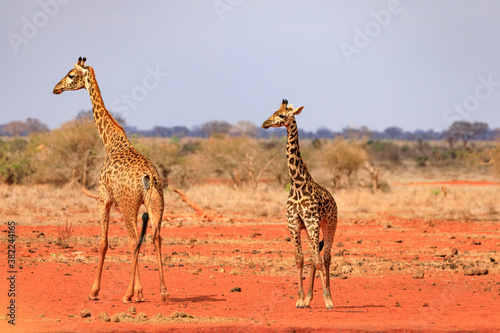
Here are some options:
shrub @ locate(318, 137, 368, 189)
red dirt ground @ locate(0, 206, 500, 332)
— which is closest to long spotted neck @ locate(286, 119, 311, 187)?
red dirt ground @ locate(0, 206, 500, 332)

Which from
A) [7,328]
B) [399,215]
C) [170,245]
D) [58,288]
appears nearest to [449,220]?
[399,215]

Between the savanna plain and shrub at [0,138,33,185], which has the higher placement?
shrub at [0,138,33,185]

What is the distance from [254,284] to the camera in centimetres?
1127

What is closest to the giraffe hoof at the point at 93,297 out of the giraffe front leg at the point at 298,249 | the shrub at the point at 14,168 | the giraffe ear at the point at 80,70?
the giraffe front leg at the point at 298,249

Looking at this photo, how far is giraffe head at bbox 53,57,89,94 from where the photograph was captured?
1054 centimetres

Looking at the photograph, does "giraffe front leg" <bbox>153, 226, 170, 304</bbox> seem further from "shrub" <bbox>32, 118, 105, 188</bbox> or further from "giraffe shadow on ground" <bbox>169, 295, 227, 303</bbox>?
"shrub" <bbox>32, 118, 105, 188</bbox>

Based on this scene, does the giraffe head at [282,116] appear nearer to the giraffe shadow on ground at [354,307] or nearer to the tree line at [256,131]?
the giraffe shadow on ground at [354,307]

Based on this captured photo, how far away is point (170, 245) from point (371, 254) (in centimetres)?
462

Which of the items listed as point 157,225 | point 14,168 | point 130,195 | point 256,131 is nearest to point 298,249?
point 157,225

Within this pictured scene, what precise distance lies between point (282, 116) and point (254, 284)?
135 inches

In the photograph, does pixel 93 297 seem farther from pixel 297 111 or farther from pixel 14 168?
pixel 14 168

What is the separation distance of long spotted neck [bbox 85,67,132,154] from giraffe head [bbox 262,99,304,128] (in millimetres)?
2307

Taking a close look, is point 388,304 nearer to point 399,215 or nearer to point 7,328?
point 7,328

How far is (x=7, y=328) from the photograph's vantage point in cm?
736
